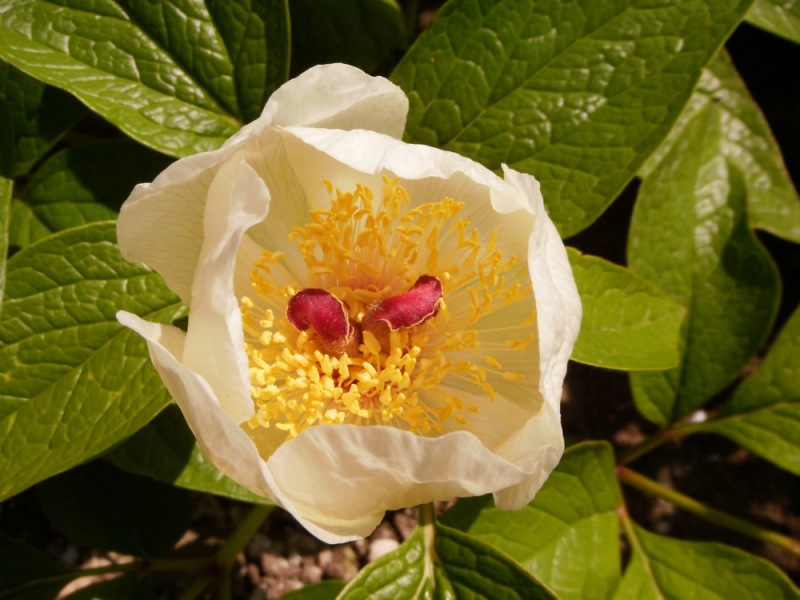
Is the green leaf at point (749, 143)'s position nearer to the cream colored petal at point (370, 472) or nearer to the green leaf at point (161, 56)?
the green leaf at point (161, 56)

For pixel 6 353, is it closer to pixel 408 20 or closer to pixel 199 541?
pixel 199 541

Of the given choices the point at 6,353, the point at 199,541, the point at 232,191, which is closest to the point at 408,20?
the point at 232,191

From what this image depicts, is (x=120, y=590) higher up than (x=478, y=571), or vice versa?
(x=478, y=571)

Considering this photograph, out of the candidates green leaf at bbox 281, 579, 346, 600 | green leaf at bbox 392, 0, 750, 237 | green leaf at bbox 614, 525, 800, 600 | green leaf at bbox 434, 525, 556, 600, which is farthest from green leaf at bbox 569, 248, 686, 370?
green leaf at bbox 281, 579, 346, 600

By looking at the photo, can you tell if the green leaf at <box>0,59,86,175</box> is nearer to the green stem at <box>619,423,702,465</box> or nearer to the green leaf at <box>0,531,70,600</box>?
the green leaf at <box>0,531,70,600</box>

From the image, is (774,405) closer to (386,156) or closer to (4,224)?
(386,156)

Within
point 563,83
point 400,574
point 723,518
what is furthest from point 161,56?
point 723,518
